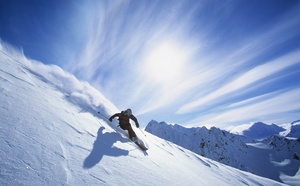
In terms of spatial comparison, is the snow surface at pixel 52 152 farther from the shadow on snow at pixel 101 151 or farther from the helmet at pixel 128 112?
the helmet at pixel 128 112

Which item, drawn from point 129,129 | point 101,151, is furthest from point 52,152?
point 129,129

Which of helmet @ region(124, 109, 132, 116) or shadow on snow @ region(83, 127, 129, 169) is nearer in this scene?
shadow on snow @ region(83, 127, 129, 169)

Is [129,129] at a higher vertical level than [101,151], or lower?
higher

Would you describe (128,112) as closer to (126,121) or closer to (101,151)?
(126,121)

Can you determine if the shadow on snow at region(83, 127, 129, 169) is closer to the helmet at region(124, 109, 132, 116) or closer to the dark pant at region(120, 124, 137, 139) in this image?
the dark pant at region(120, 124, 137, 139)

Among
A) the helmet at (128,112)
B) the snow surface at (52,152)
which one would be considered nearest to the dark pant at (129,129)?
the helmet at (128,112)

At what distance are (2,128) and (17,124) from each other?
55 centimetres

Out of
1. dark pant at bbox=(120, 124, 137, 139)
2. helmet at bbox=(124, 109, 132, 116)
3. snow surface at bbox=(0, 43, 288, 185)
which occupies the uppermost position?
helmet at bbox=(124, 109, 132, 116)

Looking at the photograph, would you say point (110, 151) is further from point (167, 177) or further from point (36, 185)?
→ point (36, 185)

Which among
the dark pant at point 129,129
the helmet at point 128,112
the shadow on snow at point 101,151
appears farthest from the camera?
the helmet at point 128,112

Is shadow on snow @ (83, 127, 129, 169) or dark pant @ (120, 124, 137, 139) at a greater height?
dark pant @ (120, 124, 137, 139)

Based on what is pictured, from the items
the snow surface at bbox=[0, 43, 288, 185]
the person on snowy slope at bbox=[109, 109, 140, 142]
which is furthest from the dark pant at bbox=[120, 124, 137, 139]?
the snow surface at bbox=[0, 43, 288, 185]

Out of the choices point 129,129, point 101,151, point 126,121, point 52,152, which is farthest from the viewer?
point 126,121

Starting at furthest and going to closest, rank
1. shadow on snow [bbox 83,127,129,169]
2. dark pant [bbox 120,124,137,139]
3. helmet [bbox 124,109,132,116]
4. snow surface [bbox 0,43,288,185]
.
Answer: helmet [bbox 124,109,132,116] < dark pant [bbox 120,124,137,139] < shadow on snow [bbox 83,127,129,169] < snow surface [bbox 0,43,288,185]
